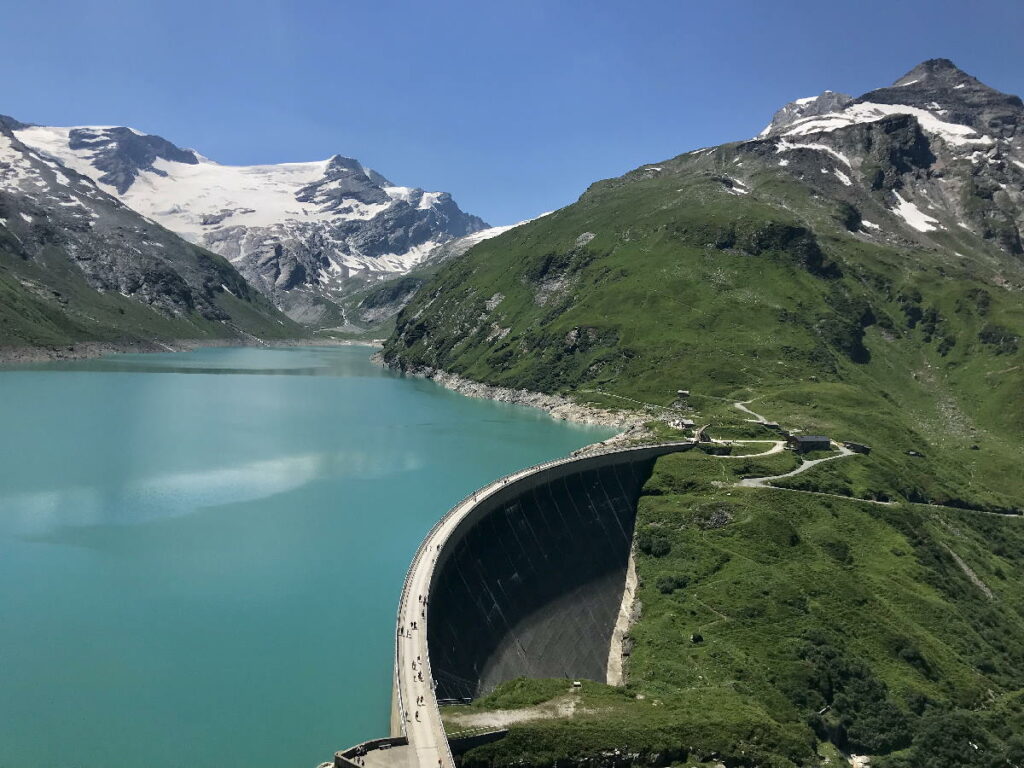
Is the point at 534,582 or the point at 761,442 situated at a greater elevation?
the point at 761,442

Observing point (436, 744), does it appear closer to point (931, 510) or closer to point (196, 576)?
point (196, 576)

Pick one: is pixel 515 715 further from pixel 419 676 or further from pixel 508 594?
pixel 508 594

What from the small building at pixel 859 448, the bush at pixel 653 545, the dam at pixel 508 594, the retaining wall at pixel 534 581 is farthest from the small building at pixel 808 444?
the bush at pixel 653 545

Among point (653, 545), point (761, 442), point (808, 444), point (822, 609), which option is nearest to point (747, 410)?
point (761, 442)

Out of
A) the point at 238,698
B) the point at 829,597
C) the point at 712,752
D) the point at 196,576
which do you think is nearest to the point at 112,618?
the point at 196,576

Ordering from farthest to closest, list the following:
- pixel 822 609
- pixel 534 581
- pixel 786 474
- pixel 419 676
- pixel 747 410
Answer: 1. pixel 747 410
2. pixel 786 474
3. pixel 822 609
4. pixel 534 581
5. pixel 419 676

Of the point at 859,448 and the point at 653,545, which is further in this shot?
the point at 859,448
